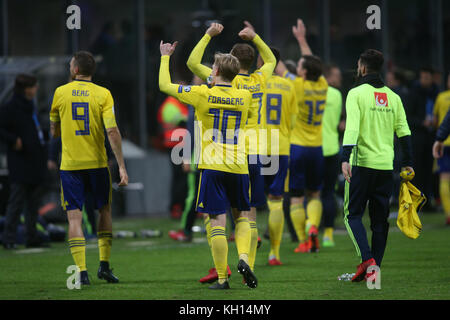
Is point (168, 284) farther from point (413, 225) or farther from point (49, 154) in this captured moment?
point (49, 154)

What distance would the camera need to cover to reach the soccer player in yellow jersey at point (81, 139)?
8547 mm

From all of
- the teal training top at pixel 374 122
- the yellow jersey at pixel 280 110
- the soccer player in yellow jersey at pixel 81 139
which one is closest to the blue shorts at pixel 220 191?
the soccer player in yellow jersey at pixel 81 139

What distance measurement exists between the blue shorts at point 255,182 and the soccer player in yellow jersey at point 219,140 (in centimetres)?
82

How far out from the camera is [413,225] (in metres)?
8.33

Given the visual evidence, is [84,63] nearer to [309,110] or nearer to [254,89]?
[254,89]

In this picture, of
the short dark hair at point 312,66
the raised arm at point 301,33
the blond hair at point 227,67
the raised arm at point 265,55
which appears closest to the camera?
the blond hair at point 227,67

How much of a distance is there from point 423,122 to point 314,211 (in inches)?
216

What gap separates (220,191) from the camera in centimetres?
805

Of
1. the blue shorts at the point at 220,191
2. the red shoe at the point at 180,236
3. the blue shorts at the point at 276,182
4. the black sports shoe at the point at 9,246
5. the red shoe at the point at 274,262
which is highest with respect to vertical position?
the blue shorts at the point at 220,191

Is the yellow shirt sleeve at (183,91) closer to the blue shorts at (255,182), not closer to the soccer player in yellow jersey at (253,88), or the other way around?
the soccer player in yellow jersey at (253,88)

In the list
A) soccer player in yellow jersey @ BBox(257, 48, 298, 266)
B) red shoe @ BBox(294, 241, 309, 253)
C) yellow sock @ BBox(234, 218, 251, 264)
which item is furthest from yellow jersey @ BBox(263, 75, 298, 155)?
yellow sock @ BBox(234, 218, 251, 264)

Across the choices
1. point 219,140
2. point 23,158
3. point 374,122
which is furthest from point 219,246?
point 23,158
